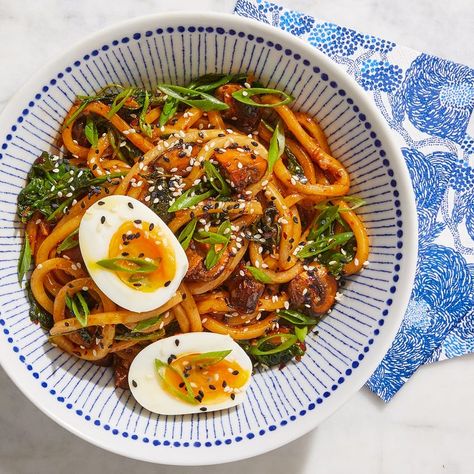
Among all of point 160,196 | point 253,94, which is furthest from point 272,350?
point 253,94

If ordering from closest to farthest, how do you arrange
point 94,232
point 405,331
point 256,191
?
point 94,232
point 256,191
point 405,331

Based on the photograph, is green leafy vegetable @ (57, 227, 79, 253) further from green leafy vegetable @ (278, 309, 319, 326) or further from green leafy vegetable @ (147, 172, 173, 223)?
green leafy vegetable @ (278, 309, 319, 326)

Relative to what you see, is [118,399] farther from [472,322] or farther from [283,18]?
[283,18]

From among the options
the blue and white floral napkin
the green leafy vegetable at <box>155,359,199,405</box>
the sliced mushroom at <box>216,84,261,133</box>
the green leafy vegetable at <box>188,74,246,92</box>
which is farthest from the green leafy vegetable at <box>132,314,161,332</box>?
the blue and white floral napkin

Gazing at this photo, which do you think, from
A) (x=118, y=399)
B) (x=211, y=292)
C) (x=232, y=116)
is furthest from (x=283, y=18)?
(x=118, y=399)

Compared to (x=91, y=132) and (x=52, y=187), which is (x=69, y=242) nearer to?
(x=52, y=187)

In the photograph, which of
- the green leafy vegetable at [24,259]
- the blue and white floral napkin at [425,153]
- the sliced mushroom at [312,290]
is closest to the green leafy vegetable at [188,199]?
the sliced mushroom at [312,290]
